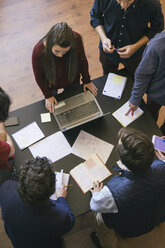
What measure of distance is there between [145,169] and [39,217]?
2.15 feet

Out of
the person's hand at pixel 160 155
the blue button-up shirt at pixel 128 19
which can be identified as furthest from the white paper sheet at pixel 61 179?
the blue button-up shirt at pixel 128 19

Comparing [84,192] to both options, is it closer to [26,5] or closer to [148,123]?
[148,123]

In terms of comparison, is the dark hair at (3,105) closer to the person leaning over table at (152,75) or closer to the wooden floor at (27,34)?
the person leaning over table at (152,75)

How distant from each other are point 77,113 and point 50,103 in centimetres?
25

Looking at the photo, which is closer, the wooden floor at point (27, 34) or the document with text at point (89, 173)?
the document with text at point (89, 173)

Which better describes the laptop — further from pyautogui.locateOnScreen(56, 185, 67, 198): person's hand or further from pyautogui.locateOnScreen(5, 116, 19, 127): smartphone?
pyautogui.locateOnScreen(56, 185, 67, 198): person's hand

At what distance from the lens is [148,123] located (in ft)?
5.52

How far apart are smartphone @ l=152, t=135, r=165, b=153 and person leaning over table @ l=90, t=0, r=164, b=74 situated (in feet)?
2.10

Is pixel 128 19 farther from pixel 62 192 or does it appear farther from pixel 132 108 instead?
pixel 62 192

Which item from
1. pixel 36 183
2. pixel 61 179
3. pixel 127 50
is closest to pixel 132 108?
pixel 127 50

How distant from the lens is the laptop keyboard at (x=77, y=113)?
1644 millimetres

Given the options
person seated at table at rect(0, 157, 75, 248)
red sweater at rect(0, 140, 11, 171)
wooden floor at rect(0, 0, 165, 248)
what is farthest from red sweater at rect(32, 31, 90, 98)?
wooden floor at rect(0, 0, 165, 248)

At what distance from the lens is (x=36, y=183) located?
1212 millimetres

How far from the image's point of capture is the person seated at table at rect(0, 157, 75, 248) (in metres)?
1.21
